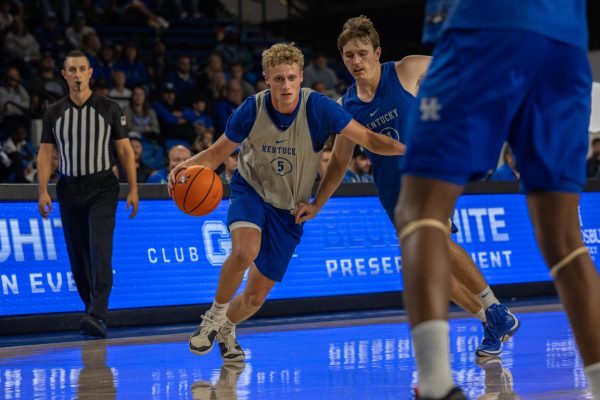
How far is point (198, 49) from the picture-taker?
61.0ft

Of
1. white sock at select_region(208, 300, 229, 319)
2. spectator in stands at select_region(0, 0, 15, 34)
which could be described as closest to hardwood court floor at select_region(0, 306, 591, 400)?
white sock at select_region(208, 300, 229, 319)

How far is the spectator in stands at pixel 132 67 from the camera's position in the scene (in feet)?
50.8

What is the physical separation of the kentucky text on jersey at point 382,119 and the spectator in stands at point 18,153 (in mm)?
6327

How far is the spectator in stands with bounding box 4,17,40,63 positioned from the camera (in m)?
14.8

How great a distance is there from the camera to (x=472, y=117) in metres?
2.71

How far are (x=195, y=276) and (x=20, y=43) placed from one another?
717cm

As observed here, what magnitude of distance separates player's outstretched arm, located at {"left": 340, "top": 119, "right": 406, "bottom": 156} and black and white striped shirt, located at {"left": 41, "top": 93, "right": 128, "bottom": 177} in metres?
3.29

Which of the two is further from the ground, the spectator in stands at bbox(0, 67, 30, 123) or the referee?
the spectator in stands at bbox(0, 67, 30, 123)

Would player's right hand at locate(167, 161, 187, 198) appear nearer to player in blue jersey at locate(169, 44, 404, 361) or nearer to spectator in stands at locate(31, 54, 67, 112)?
player in blue jersey at locate(169, 44, 404, 361)

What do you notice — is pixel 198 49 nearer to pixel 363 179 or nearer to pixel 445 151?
pixel 363 179

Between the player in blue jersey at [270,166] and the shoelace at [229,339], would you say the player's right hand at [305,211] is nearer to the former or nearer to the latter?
the player in blue jersey at [270,166]

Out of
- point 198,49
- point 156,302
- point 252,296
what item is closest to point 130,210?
point 156,302

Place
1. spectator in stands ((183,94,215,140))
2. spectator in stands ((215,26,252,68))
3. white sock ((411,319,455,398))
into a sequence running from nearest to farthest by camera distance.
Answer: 1. white sock ((411,319,455,398))
2. spectator in stands ((183,94,215,140))
3. spectator in stands ((215,26,252,68))

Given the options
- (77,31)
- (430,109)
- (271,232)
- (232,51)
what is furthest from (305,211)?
(232,51)
